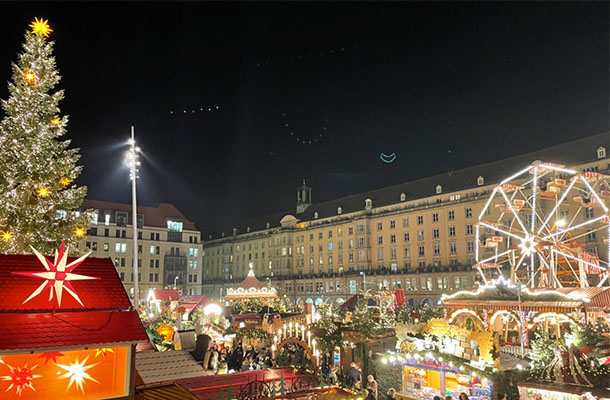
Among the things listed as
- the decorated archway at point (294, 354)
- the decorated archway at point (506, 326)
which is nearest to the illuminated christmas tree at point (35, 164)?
the decorated archway at point (294, 354)

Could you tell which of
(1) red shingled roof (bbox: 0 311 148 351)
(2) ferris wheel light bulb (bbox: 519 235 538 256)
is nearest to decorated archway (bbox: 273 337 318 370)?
(1) red shingled roof (bbox: 0 311 148 351)

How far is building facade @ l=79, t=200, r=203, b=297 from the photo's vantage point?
75.6 metres

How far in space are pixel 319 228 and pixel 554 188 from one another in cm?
6470

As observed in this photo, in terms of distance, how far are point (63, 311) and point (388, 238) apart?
222 feet

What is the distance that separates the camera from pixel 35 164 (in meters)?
14.9

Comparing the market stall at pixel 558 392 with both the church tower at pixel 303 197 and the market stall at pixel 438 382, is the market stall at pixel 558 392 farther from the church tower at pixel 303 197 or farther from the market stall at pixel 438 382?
the church tower at pixel 303 197

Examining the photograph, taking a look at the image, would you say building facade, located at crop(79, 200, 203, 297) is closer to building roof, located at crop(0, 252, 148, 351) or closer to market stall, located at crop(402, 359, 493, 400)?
market stall, located at crop(402, 359, 493, 400)

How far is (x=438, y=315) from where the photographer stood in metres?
33.0

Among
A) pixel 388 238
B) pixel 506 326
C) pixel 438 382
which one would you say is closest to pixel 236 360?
pixel 438 382

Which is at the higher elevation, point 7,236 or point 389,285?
point 7,236

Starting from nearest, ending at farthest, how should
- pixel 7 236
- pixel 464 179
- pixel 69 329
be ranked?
pixel 69 329, pixel 7 236, pixel 464 179

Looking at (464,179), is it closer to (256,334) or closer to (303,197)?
(303,197)

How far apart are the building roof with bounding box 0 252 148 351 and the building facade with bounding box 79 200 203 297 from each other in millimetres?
65909

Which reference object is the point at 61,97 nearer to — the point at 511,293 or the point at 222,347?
the point at 222,347
